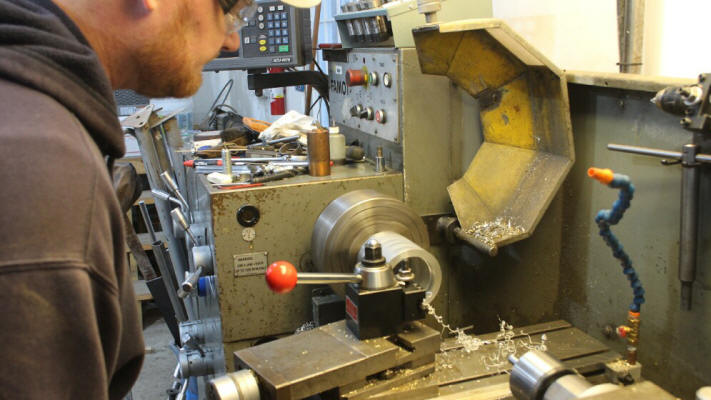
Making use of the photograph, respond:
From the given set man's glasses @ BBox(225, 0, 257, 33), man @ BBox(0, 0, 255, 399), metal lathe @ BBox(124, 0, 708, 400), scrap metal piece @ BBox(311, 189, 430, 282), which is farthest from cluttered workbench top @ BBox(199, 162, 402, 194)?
man @ BBox(0, 0, 255, 399)

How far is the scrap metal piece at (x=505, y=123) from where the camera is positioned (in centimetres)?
123

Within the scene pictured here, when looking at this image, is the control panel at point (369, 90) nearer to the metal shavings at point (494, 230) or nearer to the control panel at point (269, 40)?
the control panel at point (269, 40)

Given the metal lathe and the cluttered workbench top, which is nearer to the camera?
the metal lathe

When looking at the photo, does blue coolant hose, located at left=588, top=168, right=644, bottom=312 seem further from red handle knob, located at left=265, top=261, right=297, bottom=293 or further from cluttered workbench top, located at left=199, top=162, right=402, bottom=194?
cluttered workbench top, located at left=199, top=162, right=402, bottom=194

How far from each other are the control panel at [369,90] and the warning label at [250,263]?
398 millimetres

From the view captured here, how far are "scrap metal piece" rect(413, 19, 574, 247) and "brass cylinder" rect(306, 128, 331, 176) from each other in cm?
28

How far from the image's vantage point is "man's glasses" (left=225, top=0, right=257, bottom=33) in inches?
31.6

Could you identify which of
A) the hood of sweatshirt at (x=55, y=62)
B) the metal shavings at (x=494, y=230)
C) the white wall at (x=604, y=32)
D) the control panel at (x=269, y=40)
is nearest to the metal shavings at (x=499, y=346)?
the metal shavings at (x=494, y=230)

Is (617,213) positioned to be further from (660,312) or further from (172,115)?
(172,115)

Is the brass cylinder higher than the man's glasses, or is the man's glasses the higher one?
the man's glasses

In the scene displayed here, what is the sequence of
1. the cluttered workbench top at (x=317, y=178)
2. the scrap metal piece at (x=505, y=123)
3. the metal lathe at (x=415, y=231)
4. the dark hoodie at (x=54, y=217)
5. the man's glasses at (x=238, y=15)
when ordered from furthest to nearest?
1. the cluttered workbench top at (x=317, y=178)
2. the scrap metal piece at (x=505, y=123)
3. the metal lathe at (x=415, y=231)
4. the man's glasses at (x=238, y=15)
5. the dark hoodie at (x=54, y=217)

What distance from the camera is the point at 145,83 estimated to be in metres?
0.74

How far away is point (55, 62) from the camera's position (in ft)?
1.80

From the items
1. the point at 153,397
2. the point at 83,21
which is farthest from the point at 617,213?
the point at 153,397
